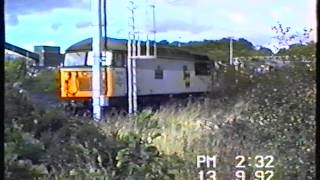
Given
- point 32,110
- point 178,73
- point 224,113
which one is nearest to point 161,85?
point 178,73

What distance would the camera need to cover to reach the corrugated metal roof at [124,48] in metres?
1.42

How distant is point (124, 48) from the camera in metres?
1.47

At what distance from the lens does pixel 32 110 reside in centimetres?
144

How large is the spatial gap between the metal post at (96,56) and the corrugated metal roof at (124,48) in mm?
15

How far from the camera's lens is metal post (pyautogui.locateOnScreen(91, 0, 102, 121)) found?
55.7 inches

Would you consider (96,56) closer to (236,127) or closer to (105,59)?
(105,59)

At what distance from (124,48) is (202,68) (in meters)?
0.20

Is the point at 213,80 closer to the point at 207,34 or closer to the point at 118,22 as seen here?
the point at 207,34

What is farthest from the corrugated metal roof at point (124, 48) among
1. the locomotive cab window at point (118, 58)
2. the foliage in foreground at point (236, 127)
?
the foliage in foreground at point (236, 127)

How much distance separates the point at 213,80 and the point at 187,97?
84 mm

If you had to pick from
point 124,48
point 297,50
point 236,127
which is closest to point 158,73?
point 124,48

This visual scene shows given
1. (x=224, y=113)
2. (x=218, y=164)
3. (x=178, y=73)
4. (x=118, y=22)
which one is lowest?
(x=218, y=164)

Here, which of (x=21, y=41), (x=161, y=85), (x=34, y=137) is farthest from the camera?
(x=161, y=85)

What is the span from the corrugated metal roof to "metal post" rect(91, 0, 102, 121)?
0.05 ft
